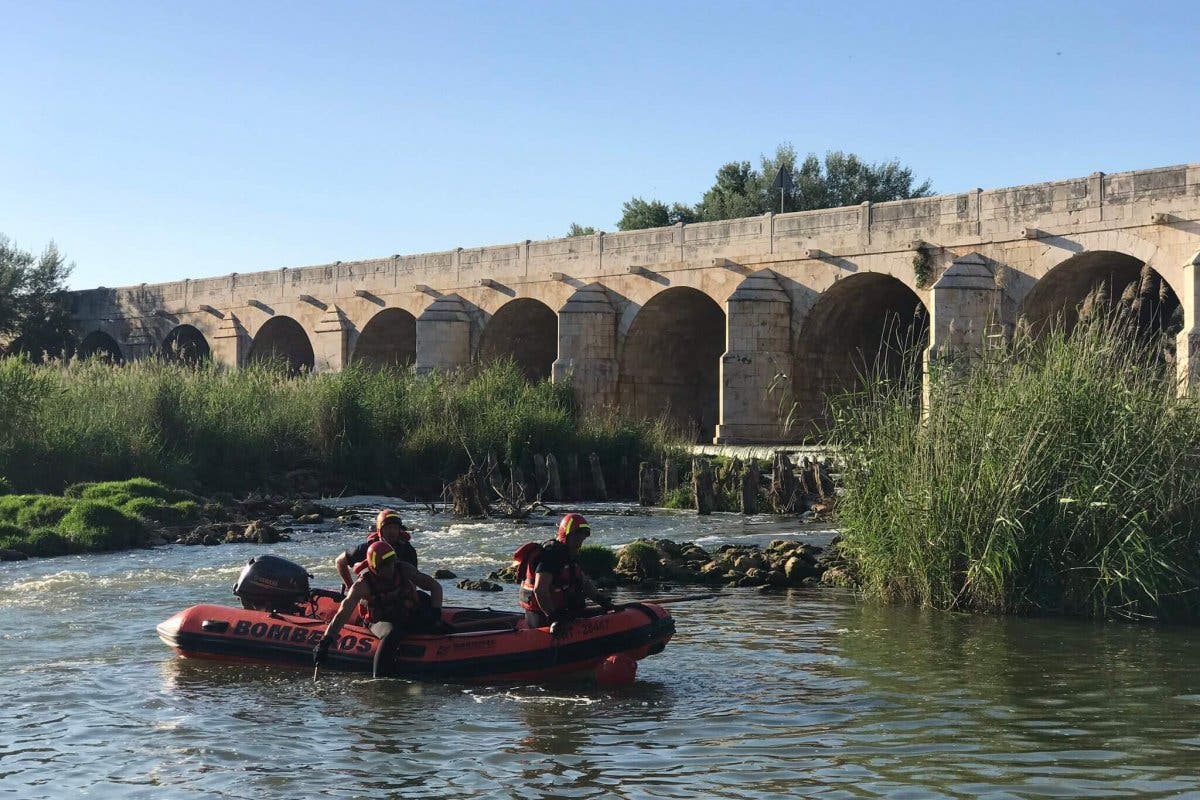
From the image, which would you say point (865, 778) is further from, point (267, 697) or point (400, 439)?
point (400, 439)

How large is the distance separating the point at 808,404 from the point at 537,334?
34.3 feet

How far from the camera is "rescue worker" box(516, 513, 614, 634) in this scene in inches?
412

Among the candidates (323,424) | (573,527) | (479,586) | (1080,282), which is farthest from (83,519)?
(1080,282)

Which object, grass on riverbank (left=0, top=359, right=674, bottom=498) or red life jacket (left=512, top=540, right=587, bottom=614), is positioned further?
grass on riverbank (left=0, top=359, right=674, bottom=498)

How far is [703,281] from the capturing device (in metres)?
32.9

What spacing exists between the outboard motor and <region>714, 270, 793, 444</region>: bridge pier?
65.2 ft

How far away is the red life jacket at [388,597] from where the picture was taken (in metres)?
10.5

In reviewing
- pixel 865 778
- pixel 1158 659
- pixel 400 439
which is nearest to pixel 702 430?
pixel 400 439

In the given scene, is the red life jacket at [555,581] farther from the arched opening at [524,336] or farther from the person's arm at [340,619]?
the arched opening at [524,336]

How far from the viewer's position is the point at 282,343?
47656 mm

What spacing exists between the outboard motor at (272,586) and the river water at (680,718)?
55 centimetres

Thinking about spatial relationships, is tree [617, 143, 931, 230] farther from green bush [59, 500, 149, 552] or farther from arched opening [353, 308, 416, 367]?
green bush [59, 500, 149, 552]

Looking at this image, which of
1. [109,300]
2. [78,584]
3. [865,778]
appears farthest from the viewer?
[109,300]

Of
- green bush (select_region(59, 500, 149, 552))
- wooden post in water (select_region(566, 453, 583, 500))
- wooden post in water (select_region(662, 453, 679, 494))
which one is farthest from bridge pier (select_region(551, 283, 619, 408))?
green bush (select_region(59, 500, 149, 552))
